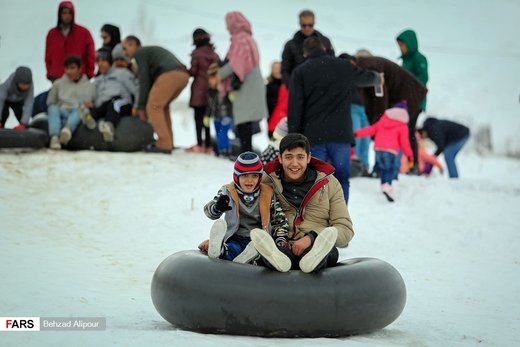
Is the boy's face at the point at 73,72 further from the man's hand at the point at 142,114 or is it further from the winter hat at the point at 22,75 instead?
the man's hand at the point at 142,114

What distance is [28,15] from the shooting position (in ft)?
67.8

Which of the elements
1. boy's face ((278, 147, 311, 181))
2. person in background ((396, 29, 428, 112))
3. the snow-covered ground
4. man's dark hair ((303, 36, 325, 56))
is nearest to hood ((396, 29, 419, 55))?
person in background ((396, 29, 428, 112))

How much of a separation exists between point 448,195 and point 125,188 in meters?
4.12

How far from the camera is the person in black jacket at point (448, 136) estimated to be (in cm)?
1231

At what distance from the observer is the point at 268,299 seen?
4039mm

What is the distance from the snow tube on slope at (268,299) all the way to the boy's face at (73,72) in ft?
20.5

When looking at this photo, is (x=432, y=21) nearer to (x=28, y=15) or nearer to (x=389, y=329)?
(x=28, y=15)

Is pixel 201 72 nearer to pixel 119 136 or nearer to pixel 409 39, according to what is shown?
pixel 119 136

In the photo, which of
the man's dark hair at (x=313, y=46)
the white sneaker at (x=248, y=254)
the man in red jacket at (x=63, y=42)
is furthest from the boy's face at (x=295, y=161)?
the man in red jacket at (x=63, y=42)

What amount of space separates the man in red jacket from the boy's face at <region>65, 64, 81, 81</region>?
65cm

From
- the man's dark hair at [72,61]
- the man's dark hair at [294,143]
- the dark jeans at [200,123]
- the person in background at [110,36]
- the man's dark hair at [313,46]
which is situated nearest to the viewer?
the man's dark hair at [294,143]

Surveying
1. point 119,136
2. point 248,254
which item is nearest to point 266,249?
point 248,254

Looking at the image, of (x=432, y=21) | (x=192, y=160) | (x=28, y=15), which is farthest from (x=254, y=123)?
(x=432, y=21)

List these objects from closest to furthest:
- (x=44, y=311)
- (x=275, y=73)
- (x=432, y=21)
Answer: (x=44, y=311), (x=275, y=73), (x=432, y=21)
